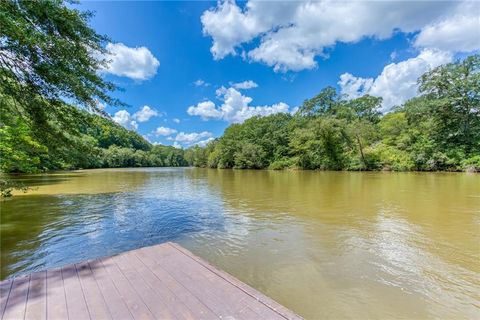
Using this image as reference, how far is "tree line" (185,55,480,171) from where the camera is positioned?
2423cm

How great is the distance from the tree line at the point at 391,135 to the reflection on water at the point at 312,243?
63.0 ft

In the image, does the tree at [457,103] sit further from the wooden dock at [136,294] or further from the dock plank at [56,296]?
the dock plank at [56,296]

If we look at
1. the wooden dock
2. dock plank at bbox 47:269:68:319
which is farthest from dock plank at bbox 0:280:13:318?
dock plank at bbox 47:269:68:319

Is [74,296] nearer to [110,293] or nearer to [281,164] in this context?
[110,293]

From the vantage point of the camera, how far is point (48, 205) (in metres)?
9.80

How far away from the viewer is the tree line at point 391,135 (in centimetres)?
2423

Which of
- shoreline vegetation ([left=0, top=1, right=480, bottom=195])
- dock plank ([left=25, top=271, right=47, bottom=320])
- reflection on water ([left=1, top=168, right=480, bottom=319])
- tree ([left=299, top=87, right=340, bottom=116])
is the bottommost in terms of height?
reflection on water ([left=1, top=168, right=480, bottom=319])

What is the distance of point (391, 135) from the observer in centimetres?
3102

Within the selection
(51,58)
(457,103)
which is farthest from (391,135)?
(51,58)

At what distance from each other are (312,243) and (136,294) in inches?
151

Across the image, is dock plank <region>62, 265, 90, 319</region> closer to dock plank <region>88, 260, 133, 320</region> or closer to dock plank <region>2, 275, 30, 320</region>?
dock plank <region>88, 260, 133, 320</region>

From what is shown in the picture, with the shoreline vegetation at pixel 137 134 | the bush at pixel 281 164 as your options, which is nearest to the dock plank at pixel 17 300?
the shoreline vegetation at pixel 137 134

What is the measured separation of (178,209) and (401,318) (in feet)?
25.2

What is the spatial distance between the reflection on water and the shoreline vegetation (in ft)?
6.65
